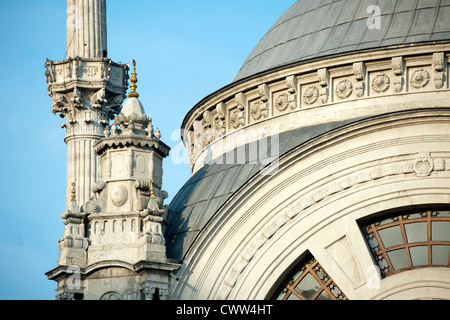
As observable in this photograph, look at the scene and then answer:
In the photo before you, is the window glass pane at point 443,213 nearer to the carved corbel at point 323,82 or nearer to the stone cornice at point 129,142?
the carved corbel at point 323,82

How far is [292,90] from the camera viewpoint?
25234 mm

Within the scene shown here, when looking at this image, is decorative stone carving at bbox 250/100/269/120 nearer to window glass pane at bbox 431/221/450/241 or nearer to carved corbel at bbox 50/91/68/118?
window glass pane at bbox 431/221/450/241

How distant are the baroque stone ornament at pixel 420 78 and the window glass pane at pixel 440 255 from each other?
3.50 metres

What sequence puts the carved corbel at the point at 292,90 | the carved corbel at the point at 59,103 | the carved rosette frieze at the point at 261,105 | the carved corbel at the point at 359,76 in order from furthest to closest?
the carved corbel at the point at 59,103
the carved rosette frieze at the point at 261,105
the carved corbel at the point at 292,90
the carved corbel at the point at 359,76

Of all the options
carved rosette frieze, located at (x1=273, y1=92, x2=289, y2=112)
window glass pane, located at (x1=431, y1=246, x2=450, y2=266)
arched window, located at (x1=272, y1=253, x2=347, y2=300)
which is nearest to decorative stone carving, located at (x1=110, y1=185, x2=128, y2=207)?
arched window, located at (x1=272, y1=253, x2=347, y2=300)

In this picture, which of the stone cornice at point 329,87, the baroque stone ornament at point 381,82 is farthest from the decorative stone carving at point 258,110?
the baroque stone ornament at point 381,82

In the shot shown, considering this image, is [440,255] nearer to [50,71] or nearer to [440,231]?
[440,231]

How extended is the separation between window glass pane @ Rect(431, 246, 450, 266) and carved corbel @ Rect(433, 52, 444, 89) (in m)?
3.41

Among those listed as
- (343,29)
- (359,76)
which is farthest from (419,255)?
(343,29)

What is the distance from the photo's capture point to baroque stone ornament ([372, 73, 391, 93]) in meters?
24.2

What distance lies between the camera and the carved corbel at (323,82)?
80.7 ft

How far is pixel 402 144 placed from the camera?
22375mm

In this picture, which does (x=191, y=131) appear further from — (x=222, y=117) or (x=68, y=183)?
(x=68, y=183)
